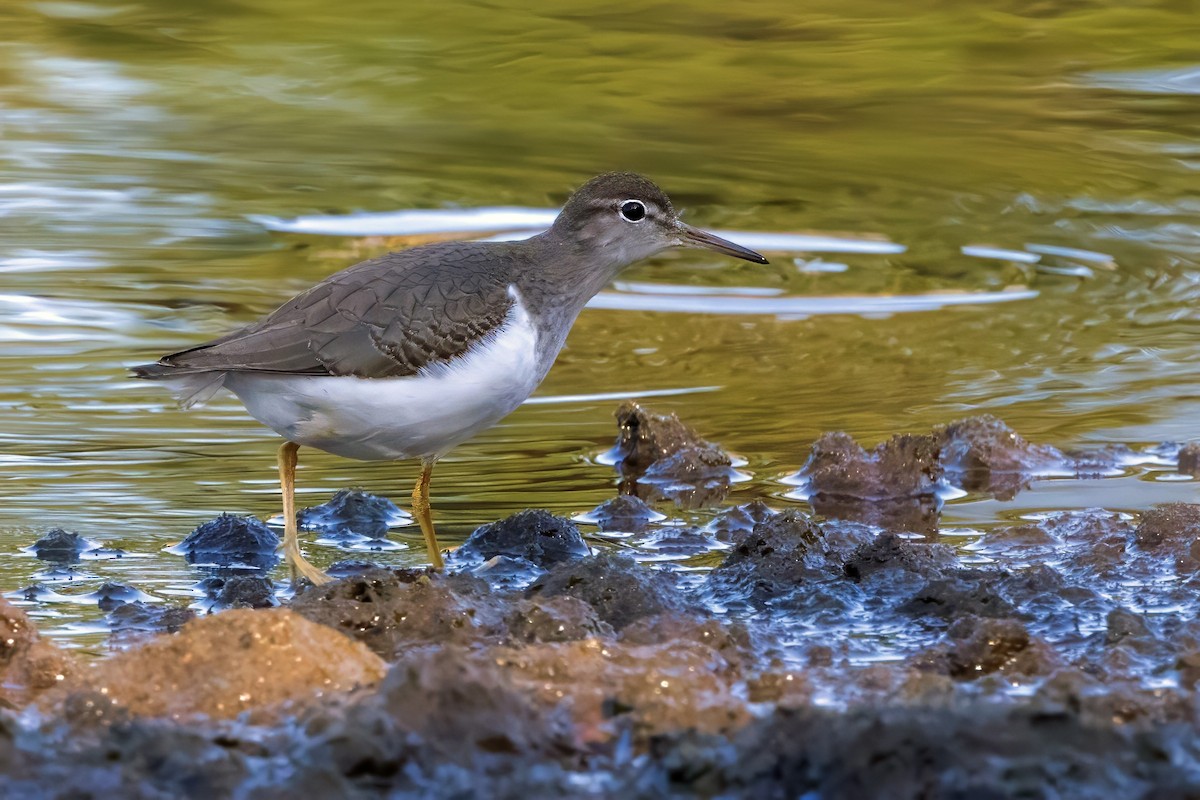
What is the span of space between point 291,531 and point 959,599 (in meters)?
2.25

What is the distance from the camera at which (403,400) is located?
5.48m

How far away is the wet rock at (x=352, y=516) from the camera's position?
5.96 meters

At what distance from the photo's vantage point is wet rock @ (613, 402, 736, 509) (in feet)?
21.2

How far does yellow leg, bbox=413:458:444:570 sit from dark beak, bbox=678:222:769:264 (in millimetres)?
1581

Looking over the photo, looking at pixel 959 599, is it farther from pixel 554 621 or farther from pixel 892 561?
pixel 554 621

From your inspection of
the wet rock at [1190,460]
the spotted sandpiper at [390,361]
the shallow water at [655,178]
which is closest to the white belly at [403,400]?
the spotted sandpiper at [390,361]

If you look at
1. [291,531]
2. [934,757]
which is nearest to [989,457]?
[291,531]

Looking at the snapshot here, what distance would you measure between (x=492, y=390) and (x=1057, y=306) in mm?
4912

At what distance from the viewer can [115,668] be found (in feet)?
13.3

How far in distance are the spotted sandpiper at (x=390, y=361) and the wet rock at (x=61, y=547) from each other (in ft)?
1.98

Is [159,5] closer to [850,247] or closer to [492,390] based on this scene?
[850,247]

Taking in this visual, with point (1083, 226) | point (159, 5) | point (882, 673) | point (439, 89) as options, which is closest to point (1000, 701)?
point (882, 673)

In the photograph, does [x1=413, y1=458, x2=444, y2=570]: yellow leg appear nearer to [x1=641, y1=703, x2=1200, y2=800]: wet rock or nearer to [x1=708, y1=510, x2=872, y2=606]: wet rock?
[x1=708, y1=510, x2=872, y2=606]: wet rock

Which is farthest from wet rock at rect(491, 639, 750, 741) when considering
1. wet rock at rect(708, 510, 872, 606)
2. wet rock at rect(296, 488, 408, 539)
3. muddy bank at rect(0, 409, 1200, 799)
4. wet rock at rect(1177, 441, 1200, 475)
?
wet rock at rect(1177, 441, 1200, 475)
